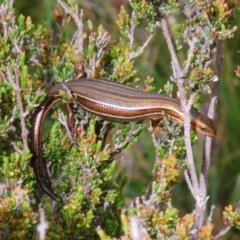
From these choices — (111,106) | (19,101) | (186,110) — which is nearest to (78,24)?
(111,106)

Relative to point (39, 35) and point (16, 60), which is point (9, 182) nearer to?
Answer: point (16, 60)

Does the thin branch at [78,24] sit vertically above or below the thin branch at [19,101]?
above

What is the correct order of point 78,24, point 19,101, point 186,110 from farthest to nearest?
1. point 78,24
2. point 19,101
3. point 186,110

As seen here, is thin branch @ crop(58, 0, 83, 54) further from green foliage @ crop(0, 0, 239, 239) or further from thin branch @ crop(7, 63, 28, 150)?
thin branch @ crop(7, 63, 28, 150)

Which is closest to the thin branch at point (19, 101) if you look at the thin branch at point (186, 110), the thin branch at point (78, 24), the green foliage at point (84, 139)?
the green foliage at point (84, 139)

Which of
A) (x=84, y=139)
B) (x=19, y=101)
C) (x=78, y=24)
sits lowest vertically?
(x=84, y=139)

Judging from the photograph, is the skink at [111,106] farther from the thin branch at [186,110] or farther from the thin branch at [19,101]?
the thin branch at [186,110]

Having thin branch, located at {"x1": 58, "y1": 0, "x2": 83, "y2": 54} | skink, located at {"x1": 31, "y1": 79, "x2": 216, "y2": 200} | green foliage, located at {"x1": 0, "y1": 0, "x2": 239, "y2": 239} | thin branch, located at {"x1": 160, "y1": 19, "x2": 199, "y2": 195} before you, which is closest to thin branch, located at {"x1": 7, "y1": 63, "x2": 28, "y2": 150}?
green foliage, located at {"x1": 0, "y1": 0, "x2": 239, "y2": 239}

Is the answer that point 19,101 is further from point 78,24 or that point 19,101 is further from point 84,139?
point 78,24
